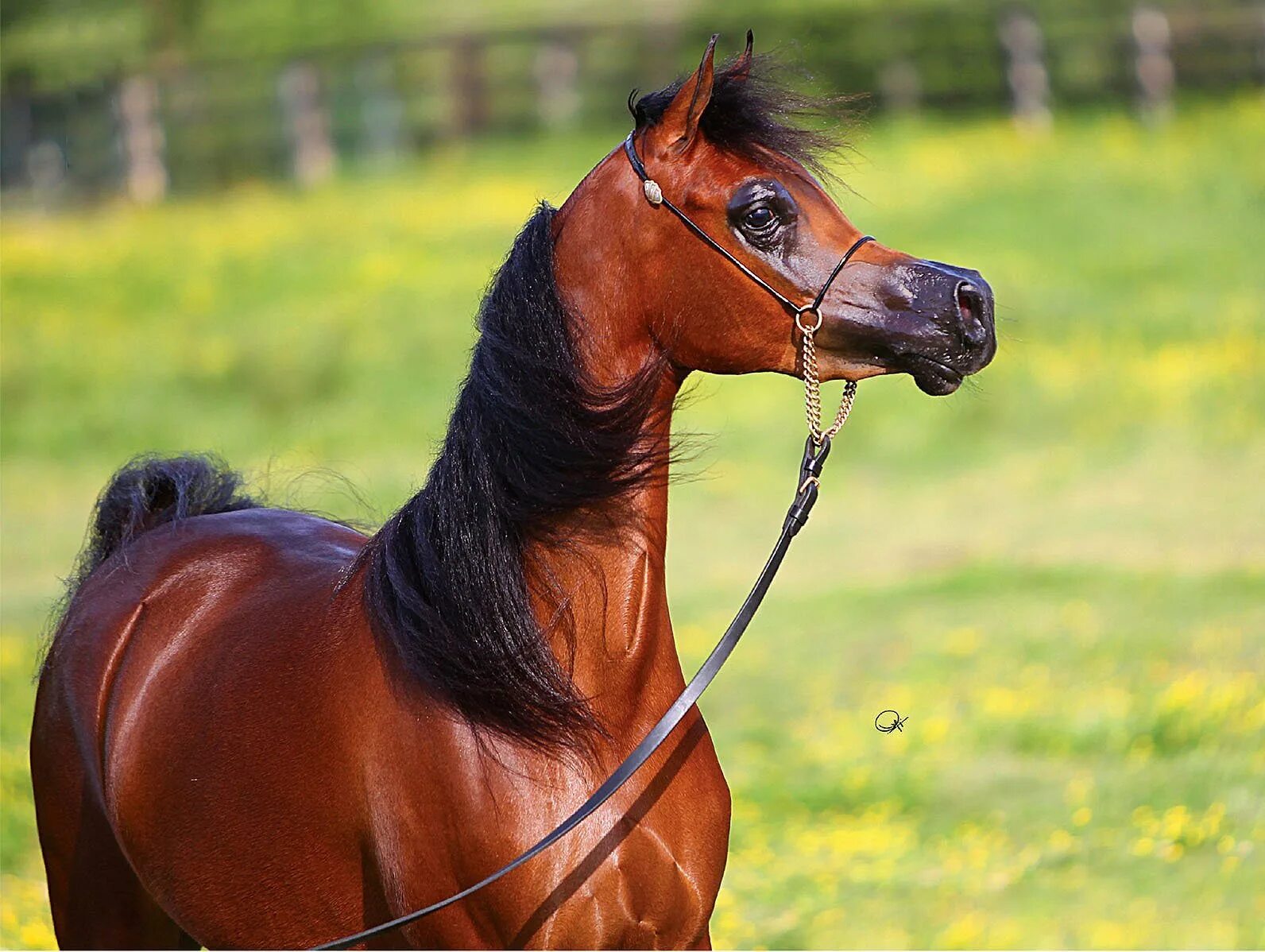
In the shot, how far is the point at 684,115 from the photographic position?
3.21 m

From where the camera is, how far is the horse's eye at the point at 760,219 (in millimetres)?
3172

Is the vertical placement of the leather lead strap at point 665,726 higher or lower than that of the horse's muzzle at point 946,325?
lower

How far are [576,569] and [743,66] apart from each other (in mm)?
1054

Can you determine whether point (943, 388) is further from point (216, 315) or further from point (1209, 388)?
point (216, 315)

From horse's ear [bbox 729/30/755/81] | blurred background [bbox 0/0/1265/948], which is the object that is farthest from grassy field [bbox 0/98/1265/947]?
horse's ear [bbox 729/30/755/81]

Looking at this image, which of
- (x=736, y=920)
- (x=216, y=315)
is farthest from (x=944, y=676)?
(x=216, y=315)

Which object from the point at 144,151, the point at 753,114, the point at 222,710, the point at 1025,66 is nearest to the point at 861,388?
the point at 1025,66

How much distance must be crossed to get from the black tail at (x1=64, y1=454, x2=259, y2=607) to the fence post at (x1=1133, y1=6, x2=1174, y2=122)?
22756mm

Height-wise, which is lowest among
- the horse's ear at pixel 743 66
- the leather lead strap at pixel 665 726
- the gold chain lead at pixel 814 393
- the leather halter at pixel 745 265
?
the leather lead strap at pixel 665 726

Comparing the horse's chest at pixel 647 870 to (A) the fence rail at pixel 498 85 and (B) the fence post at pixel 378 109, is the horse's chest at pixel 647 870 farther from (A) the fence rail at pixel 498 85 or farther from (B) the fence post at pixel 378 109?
(B) the fence post at pixel 378 109

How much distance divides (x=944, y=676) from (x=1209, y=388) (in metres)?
7.47

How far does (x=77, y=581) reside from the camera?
4656mm

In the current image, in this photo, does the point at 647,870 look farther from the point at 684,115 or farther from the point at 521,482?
the point at 684,115

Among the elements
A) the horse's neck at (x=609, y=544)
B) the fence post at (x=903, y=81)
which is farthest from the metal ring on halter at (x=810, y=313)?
the fence post at (x=903, y=81)
